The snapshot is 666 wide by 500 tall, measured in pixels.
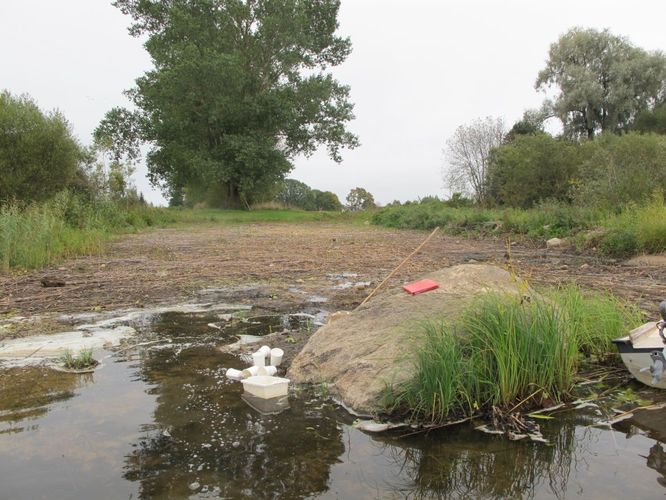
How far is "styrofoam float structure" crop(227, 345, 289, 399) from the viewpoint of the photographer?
11.4 feet

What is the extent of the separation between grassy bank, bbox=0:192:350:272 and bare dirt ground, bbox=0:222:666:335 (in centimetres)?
46

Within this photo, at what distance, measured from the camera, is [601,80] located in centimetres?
3453

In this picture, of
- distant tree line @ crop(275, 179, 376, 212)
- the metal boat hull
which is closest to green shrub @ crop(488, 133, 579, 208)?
the metal boat hull

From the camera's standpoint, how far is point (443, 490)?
2396mm

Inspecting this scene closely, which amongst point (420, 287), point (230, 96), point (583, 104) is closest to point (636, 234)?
point (420, 287)

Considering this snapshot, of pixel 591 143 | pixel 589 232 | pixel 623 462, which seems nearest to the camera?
pixel 623 462

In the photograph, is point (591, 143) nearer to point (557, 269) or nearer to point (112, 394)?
point (557, 269)

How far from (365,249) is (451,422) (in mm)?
9931

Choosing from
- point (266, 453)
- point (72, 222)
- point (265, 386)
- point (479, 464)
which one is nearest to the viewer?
point (479, 464)

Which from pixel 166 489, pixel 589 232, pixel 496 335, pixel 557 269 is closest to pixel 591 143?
pixel 589 232

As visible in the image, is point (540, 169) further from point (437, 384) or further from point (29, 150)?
point (437, 384)

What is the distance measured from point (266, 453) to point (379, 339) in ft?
4.56

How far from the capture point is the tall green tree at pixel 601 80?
33.5 meters

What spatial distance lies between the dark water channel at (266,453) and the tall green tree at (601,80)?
35.2m
